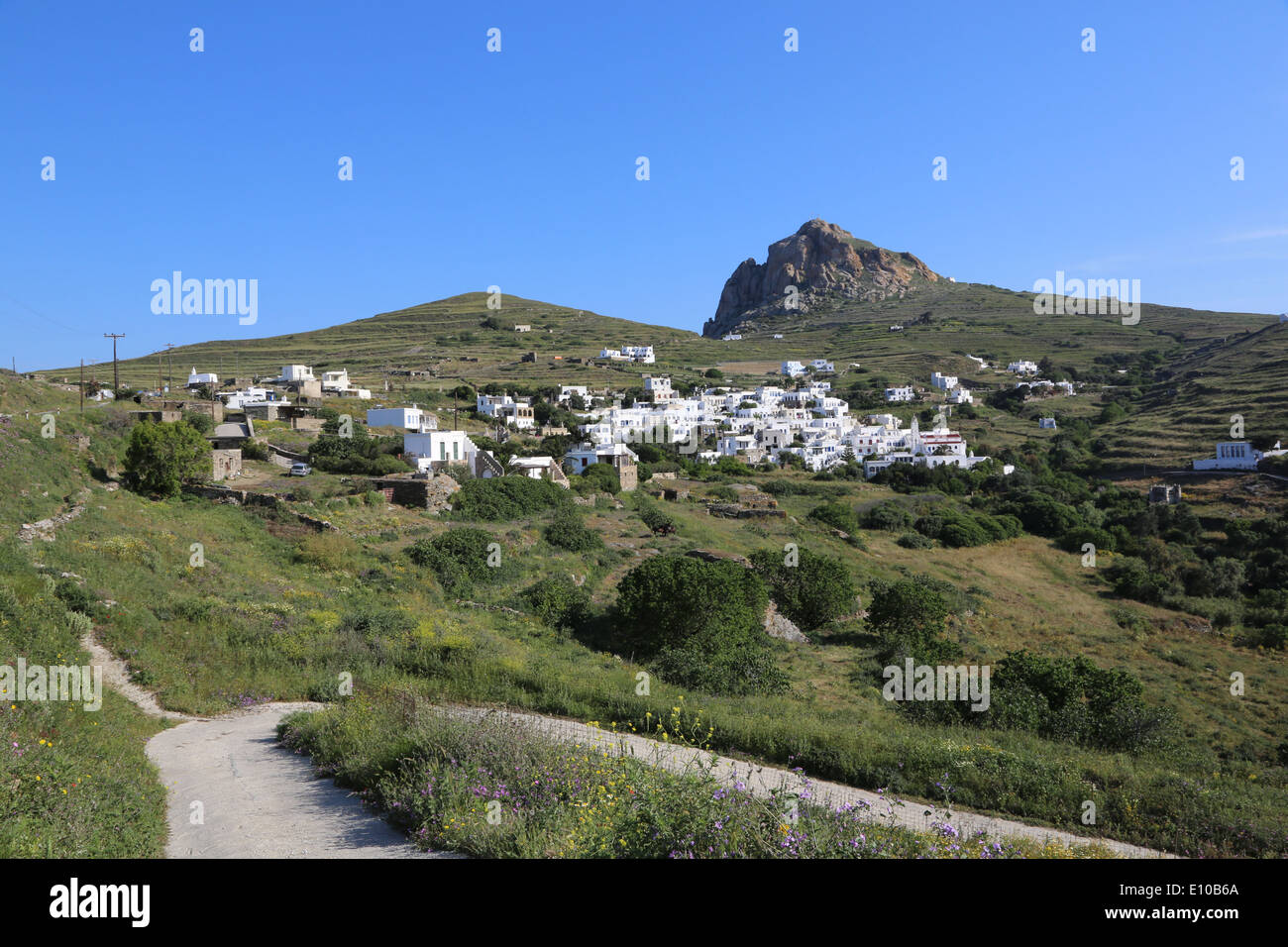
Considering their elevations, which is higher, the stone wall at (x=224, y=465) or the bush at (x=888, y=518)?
the stone wall at (x=224, y=465)

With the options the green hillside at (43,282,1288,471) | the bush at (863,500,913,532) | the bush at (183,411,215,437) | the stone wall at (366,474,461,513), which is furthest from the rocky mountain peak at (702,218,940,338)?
the stone wall at (366,474,461,513)

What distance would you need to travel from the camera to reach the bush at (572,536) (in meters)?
24.6

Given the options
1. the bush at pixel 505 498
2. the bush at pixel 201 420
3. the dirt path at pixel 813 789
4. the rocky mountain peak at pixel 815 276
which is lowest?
the dirt path at pixel 813 789

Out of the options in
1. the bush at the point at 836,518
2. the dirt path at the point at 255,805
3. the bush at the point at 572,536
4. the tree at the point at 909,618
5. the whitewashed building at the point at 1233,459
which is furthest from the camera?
the whitewashed building at the point at 1233,459

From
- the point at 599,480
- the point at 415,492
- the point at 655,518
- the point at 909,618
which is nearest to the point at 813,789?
the point at 909,618

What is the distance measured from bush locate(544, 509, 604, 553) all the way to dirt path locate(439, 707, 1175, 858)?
53.8 feet

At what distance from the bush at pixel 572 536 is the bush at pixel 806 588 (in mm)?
5354

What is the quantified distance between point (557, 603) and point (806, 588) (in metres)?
8.21

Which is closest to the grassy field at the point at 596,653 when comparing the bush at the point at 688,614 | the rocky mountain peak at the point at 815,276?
the bush at the point at 688,614

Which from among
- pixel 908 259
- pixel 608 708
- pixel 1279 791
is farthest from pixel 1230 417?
pixel 908 259

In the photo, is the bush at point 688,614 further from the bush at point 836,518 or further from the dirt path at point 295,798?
the bush at point 836,518

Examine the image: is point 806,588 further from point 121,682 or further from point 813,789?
point 121,682

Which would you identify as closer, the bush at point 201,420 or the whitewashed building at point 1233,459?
the bush at point 201,420
